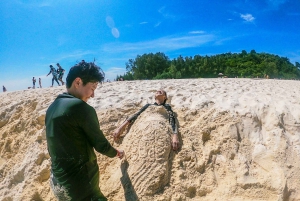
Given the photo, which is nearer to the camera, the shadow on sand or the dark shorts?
the dark shorts

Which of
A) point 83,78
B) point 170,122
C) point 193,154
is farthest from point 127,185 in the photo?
point 83,78

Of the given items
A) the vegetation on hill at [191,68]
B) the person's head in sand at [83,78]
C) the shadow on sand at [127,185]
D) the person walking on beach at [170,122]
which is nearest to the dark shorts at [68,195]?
the person's head in sand at [83,78]

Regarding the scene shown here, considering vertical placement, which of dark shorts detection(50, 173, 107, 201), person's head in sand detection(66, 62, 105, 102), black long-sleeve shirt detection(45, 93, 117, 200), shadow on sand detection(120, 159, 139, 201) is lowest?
shadow on sand detection(120, 159, 139, 201)

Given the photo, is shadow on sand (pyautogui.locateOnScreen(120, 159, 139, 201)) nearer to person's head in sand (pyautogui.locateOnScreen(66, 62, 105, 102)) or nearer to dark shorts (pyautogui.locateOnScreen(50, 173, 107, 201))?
dark shorts (pyautogui.locateOnScreen(50, 173, 107, 201))

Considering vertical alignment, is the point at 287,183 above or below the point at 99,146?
below

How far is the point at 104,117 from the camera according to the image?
449cm

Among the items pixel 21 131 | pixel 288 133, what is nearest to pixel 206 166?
pixel 288 133

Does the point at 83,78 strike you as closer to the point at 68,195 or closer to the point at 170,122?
the point at 68,195

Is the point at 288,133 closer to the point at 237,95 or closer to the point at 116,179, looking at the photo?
the point at 237,95

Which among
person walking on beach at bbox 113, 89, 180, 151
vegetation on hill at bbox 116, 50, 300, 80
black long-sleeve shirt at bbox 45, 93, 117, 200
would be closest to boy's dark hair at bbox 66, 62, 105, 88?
black long-sleeve shirt at bbox 45, 93, 117, 200

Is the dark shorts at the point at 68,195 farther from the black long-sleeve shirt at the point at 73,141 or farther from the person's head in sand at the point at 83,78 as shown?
the person's head in sand at the point at 83,78

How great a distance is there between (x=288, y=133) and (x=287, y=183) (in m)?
0.96

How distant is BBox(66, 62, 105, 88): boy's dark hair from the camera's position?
6.82 ft

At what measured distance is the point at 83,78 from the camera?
6.86 ft
